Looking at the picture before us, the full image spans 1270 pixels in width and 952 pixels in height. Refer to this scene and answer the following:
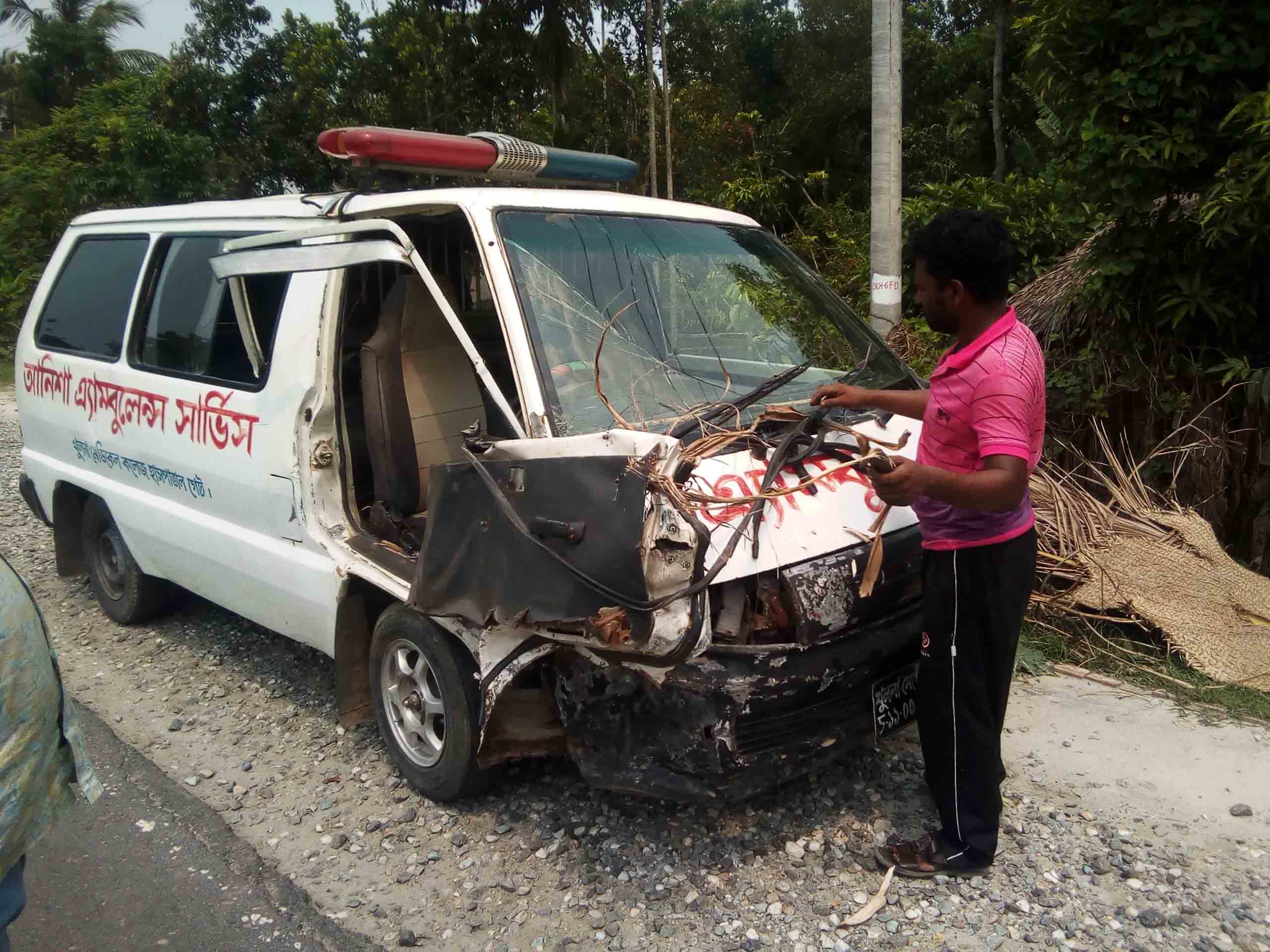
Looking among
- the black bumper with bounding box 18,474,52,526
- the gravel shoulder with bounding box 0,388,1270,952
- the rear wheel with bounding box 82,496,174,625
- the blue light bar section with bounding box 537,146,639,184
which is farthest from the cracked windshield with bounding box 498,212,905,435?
the black bumper with bounding box 18,474,52,526

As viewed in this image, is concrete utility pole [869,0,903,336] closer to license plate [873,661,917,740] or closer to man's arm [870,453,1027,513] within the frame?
license plate [873,661,917,740]

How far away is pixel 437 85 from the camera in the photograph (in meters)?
18.1

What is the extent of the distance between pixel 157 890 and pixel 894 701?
240 centimetres

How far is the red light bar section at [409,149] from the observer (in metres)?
3.73

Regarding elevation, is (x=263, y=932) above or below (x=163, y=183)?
below

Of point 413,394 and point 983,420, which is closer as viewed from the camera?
point 983,420

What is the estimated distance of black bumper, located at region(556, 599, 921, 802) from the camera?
8.84 ft

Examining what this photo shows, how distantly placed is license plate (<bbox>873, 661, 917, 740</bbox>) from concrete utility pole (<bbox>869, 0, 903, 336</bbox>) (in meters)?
3.50

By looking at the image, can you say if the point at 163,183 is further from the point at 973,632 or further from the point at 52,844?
the point at 973,632

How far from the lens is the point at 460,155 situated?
4016 millimetres

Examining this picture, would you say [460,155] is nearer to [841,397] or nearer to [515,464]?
[515,464]

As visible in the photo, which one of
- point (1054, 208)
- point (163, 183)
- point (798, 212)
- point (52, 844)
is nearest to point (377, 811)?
point (52, 844)

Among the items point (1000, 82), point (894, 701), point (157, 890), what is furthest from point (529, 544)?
point (1000, 82)

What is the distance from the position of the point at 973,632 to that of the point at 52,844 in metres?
3.12
